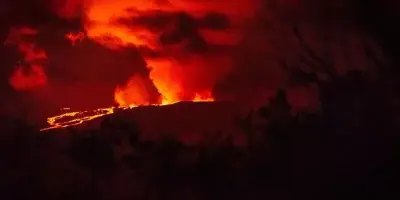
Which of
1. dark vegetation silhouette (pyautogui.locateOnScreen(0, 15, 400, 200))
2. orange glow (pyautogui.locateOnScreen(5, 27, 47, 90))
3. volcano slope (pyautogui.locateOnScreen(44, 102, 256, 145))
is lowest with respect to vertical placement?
dark vegetation silhouette (pyautogui.locateOnScreen(0, 15, 400, 200))

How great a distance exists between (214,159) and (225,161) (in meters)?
0.13

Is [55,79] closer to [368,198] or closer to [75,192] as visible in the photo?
[75,192]

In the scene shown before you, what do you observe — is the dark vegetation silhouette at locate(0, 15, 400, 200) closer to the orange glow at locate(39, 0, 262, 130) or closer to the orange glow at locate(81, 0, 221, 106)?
the orange glow at locate(39, 0, 262, 130)

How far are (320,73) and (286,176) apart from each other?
5.80 ft

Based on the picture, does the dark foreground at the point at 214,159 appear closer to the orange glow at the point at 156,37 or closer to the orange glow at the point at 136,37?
the orange glow at the point at 156,37

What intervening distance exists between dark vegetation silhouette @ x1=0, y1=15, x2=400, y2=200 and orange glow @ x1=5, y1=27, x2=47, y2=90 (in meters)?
1.21

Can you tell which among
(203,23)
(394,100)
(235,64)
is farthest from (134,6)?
(394,100)

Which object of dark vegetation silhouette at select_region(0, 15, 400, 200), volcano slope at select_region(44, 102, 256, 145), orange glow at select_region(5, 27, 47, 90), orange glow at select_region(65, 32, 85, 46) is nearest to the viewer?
dark vegetation silhouette at select_region(0, 15, 400, 200)

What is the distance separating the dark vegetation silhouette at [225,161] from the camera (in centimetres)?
645

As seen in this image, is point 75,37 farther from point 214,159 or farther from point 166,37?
point 214,159

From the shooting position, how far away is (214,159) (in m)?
6.79

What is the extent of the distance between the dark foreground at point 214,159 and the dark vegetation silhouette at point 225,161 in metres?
0.01

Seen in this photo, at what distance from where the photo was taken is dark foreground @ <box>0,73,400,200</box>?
6.45m

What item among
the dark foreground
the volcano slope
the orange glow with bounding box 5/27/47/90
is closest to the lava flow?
→ the orange glow with bounding box 5/27/47/90
